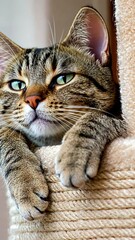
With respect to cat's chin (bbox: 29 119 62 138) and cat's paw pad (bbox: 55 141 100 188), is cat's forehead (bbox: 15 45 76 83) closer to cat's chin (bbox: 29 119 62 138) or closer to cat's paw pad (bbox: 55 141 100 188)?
cat's chin (bbox: 29 119 62 138)

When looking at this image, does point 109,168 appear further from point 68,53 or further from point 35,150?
point 68,53

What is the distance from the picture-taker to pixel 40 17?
6.84 feet

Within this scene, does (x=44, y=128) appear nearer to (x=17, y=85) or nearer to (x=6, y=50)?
(x=17, y=85)

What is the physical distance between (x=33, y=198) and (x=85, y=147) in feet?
0.46

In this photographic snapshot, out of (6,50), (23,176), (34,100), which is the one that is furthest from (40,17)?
(23,176)

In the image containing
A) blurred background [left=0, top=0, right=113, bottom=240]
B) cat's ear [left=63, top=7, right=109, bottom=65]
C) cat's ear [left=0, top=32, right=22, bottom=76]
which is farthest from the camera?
blurred background [left=0, top=0, right=113, bottom=240]

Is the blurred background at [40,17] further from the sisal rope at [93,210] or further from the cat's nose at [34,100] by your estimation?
the sisal rope at [93,210]

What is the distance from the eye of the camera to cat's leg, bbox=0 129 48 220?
0.88 m

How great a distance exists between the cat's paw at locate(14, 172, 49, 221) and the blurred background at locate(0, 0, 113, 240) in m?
1.24

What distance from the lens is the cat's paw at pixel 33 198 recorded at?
2.88 feet

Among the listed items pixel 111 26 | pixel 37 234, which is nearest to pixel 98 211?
pixel 37 234

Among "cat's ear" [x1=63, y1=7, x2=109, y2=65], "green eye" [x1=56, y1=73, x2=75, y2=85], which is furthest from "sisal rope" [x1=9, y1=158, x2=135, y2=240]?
"cat's ear" [x1=63, y1=7, x2=109, y2=65]

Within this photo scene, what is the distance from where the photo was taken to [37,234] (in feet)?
3.09

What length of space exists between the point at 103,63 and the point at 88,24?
0.34 feet
